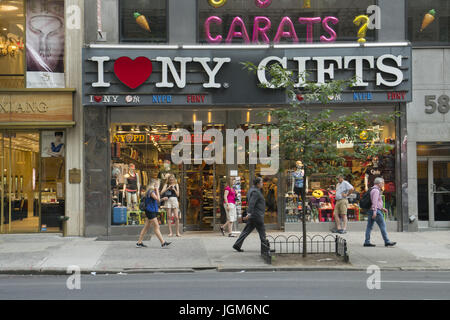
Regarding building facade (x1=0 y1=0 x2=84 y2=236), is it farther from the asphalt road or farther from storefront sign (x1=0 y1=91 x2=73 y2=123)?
the asphalt road

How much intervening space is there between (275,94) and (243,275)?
725 centimetres

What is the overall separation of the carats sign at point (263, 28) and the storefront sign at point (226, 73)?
78cm

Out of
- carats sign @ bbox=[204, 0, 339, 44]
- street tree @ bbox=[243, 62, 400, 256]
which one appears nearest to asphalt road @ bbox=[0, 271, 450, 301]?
street tree @ bbox=[243, 62, 400, 256]

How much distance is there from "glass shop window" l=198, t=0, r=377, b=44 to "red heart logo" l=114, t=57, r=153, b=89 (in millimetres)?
2153

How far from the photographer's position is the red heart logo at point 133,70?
15.9 metres

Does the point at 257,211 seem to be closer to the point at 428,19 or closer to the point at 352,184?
the point at 352,184

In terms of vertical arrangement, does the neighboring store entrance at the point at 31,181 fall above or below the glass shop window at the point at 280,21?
below

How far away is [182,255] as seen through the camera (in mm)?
12797

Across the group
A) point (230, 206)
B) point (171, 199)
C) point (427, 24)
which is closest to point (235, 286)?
point (230, 206)

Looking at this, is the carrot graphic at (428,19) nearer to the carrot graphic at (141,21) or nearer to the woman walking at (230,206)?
the woman walking at (230,206)

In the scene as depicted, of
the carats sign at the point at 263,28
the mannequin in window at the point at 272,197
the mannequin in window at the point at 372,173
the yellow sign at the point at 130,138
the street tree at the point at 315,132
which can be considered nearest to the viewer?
the street tree at the point at 315,132

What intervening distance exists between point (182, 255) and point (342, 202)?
610 cm

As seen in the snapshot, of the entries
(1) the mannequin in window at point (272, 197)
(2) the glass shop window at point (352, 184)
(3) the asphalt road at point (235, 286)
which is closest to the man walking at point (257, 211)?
(3) the asphalt road at point (235, 286)

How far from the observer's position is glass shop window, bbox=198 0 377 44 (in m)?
16.9
